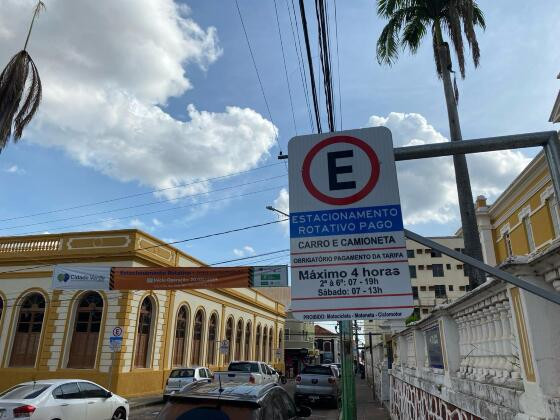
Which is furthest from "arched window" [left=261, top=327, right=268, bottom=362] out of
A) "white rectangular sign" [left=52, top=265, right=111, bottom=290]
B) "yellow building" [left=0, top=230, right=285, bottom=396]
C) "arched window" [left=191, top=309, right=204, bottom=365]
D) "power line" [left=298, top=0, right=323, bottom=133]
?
"power line" [left=298, top=0, right=323, bottom=133]

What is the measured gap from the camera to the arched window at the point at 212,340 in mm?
29859

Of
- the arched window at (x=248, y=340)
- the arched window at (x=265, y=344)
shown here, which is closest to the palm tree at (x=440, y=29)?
the arched window at (x=248, y=340)

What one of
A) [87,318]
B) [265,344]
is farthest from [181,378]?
[265,344]

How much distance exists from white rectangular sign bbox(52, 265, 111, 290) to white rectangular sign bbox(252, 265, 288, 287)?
6.34 metres

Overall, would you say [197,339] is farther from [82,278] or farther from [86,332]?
[82,278]

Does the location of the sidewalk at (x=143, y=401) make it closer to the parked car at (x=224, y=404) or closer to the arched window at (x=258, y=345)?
the parked car at (x=224, y=404)

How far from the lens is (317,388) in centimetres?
1841

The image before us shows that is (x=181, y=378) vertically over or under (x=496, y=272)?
under

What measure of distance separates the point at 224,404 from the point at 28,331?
20680 millimetres

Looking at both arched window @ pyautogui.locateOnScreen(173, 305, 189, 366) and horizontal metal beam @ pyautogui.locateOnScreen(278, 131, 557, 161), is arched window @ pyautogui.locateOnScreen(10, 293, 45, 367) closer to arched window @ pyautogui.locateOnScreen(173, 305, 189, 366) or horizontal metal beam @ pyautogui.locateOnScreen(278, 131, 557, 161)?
arched window @ pyautogui.locateOnScreen(173, 305, 189, 366)

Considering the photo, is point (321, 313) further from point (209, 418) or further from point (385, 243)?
point (209, 418)

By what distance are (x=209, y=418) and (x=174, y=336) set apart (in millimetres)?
21011

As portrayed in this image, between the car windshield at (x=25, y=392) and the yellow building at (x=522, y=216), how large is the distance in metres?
18.1

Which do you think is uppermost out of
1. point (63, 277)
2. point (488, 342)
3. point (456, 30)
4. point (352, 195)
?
point (456, 30)
